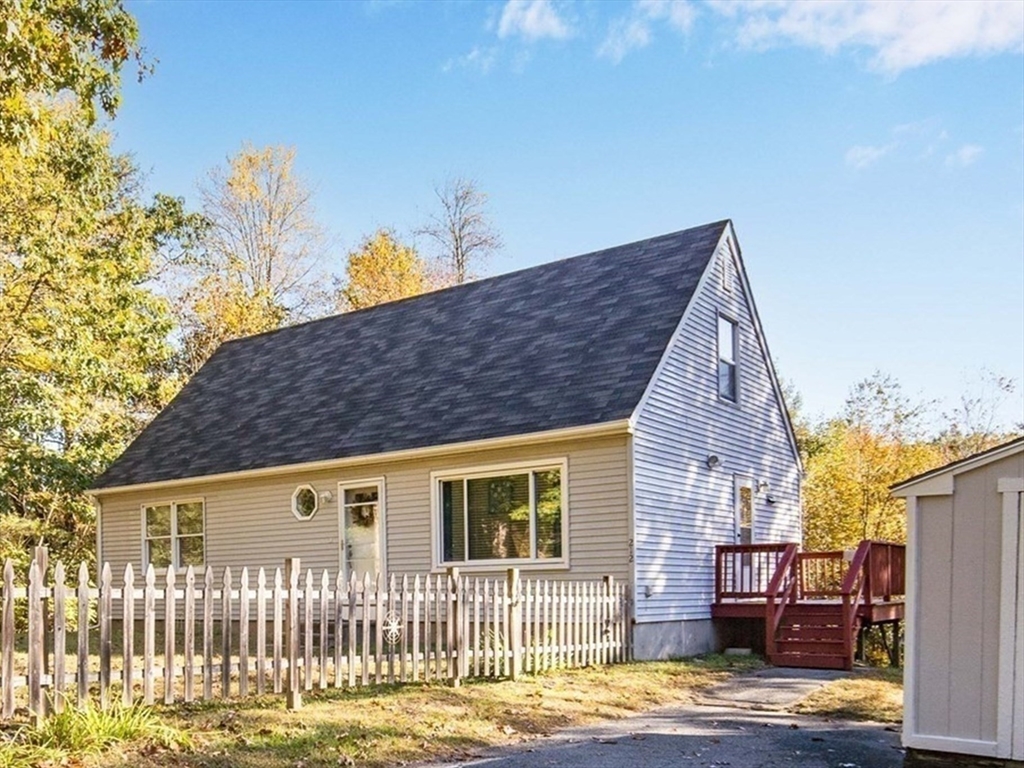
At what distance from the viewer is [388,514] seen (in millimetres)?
15320

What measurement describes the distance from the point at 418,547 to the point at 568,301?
4950 millimetres

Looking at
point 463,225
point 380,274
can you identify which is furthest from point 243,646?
point 463,225

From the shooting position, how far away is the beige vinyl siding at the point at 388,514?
13133 millimetres

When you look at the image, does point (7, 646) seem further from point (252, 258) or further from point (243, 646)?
point (252, 258)

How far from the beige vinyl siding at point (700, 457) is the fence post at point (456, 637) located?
3.71 meters

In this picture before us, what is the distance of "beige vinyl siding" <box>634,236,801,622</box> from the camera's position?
13375mm

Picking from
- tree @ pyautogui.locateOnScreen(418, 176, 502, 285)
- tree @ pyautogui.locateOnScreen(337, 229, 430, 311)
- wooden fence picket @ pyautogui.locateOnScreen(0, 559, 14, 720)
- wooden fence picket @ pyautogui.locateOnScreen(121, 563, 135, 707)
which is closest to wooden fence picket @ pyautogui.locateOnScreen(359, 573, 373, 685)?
wooden fence picket @ pyautogui.locateOnScreen(121, 563, 135, 707)

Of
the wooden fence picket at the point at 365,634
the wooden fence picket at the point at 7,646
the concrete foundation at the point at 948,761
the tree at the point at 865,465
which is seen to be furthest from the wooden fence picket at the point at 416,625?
the tree at the point at 865,465

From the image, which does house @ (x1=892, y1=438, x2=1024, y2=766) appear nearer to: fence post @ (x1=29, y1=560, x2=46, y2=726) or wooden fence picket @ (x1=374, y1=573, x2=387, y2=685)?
wooden fence picket @ (x1=374, y1=573, x2=387, y2=685)

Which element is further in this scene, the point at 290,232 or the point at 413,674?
the point at 290,232

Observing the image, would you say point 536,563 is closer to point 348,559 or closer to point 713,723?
point 348,559

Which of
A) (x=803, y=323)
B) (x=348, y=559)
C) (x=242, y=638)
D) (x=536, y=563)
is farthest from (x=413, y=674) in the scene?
(x=803, y=323)

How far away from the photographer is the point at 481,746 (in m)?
7.34

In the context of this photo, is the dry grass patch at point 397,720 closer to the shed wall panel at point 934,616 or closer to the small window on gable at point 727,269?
the shed wall panel at point 934,616
